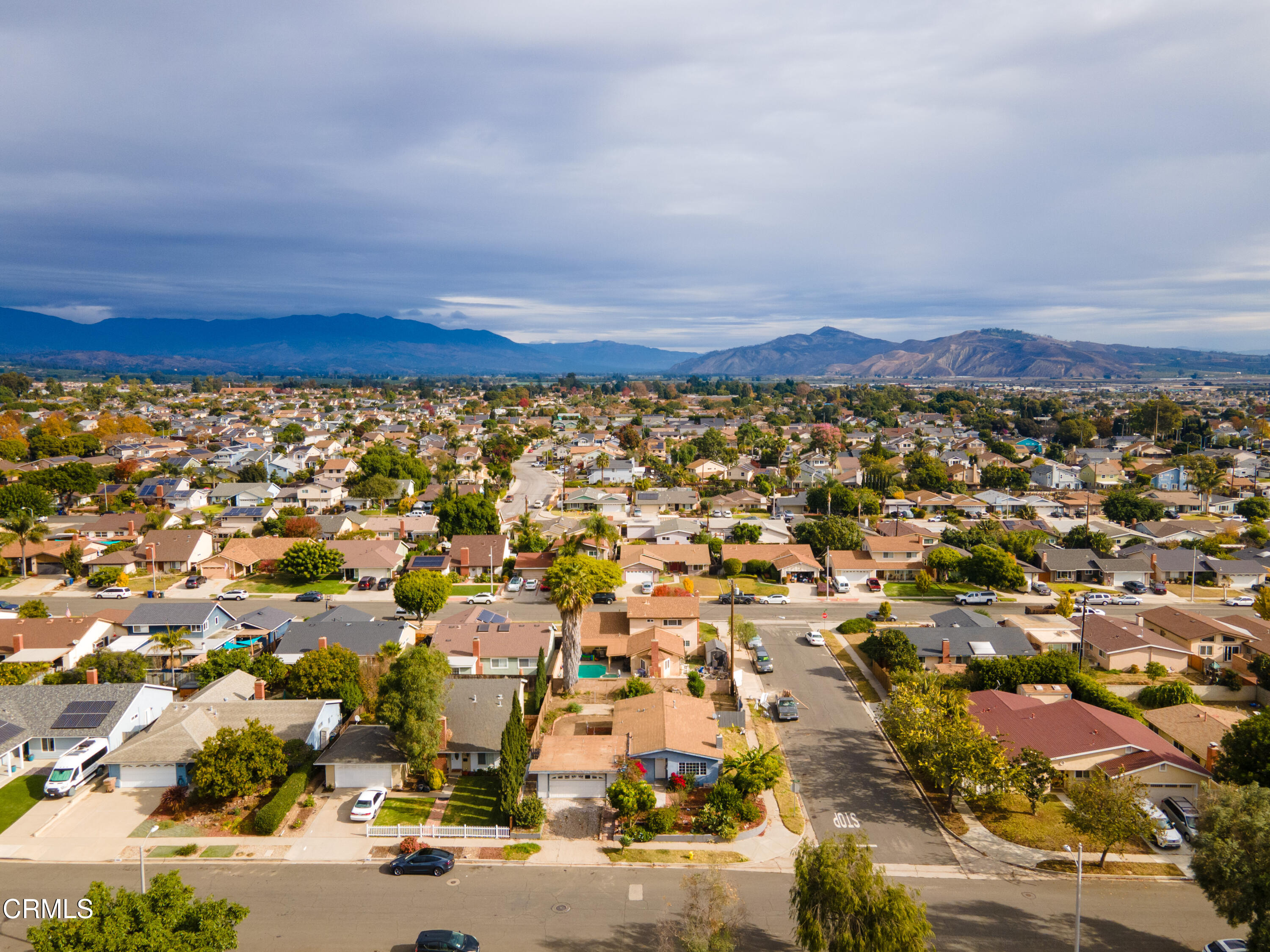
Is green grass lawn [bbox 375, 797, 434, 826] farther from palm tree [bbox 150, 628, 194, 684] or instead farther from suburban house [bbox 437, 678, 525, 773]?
palm tree [bbox 150, 628, 194, 684]

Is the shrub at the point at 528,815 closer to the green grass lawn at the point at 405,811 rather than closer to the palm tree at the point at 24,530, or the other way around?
the green grass lawn at the point at 405,811

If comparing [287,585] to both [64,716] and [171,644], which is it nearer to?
[171,644]

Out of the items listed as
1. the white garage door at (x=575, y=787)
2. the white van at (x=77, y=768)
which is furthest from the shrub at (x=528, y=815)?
the white van at (x=77, y=768)

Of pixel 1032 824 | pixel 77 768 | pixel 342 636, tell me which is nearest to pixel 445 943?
pixel 77 768

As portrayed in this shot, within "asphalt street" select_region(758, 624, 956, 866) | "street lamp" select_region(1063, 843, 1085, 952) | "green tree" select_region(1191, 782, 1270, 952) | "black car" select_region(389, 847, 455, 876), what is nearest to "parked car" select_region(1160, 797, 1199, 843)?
"street lamp" select_region(1063, 843, 1085, 952)

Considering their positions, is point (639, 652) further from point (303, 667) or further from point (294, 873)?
point (294, 873)

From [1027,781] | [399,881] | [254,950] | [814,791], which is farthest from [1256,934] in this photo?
[254,950]
